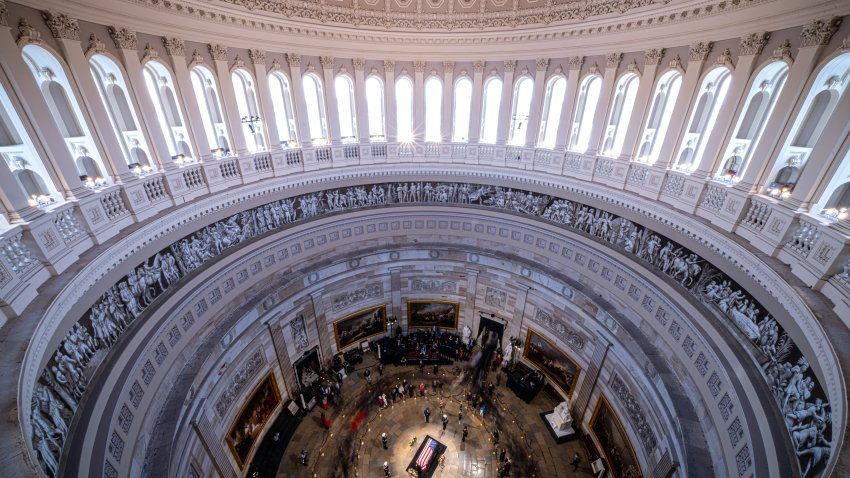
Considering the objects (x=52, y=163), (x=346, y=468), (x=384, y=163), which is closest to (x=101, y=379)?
(x=52, y=163)

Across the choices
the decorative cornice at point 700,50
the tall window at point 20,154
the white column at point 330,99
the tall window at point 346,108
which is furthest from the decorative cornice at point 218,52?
the decorative cornice at point 700,50

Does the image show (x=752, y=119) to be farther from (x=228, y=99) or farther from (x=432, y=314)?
(x=228, y=99)

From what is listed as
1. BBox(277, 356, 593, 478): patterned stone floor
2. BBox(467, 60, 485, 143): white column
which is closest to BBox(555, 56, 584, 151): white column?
BBox(467, 60, 485, 143): white column

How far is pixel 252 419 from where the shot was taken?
1312cm

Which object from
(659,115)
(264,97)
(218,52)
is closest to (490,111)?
(659,115)

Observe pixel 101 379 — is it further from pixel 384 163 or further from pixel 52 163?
pixel 384 163

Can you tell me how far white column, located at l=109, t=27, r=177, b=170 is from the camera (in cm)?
948

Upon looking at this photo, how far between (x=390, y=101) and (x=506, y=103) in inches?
211

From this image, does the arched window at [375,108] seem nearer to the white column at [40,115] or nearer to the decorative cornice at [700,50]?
the white column at [40,115]

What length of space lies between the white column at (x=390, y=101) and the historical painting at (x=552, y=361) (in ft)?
38.3

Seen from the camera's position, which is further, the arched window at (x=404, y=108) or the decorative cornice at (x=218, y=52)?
the arched window at (x=404, y=108)

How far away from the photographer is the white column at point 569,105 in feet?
44.5

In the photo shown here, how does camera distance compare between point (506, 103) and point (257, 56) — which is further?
point (506, 103)

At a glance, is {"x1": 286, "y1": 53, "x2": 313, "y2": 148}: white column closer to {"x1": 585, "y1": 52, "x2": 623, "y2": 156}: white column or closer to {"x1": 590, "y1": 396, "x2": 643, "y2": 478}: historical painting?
{"x1": 585, "y1": 52, "x2": 623, "y2": 156}: white column
